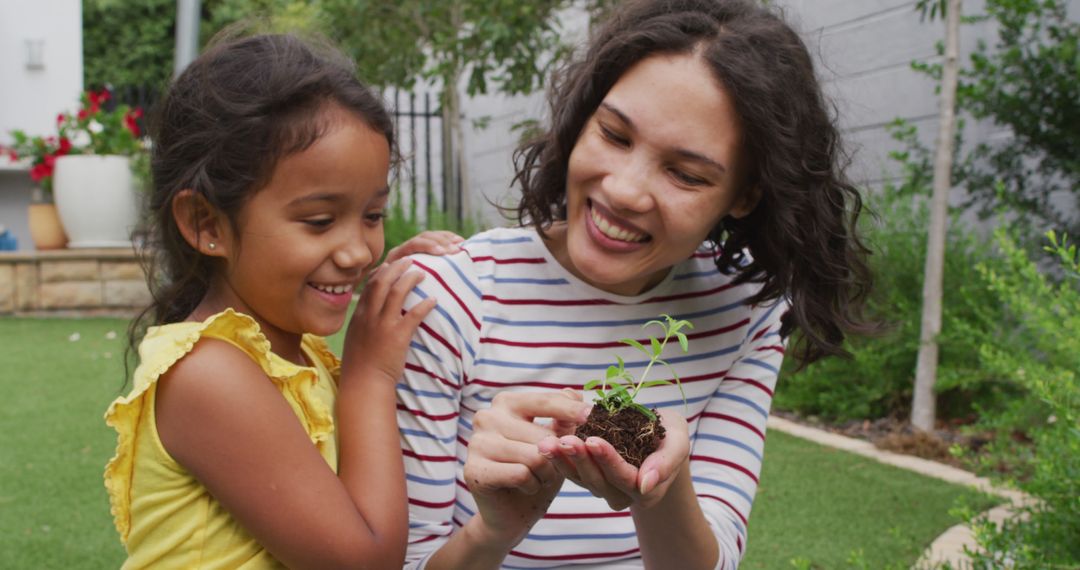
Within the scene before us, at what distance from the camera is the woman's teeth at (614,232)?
6.20ft

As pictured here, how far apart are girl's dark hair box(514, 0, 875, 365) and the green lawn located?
756 mm

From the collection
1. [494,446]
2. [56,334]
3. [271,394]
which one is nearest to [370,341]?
[271,394]

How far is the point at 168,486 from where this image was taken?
1737 millimetres

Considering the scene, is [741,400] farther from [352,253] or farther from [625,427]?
[352,253]

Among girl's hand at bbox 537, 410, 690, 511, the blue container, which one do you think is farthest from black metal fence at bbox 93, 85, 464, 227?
girl's hand at bbox 537, 410, 690, 511

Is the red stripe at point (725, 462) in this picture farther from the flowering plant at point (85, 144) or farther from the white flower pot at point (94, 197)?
the flowering plant at point (85, 144)

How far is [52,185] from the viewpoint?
9.43m

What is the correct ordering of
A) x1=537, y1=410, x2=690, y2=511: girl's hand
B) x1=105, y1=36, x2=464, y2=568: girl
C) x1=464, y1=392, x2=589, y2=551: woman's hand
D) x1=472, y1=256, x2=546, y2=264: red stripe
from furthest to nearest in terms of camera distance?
x1=472, y1=256, x2=546, y2=264: red stripe < x1=105, y1=36, x2=464, y2=568: girl < x1=464, y1=392, x2=589, y2=551: woman's hand < x1=537, y1=410, x2=690, y2=511: girl's hand

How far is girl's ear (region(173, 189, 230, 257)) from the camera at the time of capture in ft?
6.22

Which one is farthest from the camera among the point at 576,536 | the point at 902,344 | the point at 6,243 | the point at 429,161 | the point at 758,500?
the point at 429,161

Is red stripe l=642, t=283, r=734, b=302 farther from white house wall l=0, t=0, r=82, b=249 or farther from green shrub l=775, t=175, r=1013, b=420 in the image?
white house wall l=0, t=0, r=82, b=249

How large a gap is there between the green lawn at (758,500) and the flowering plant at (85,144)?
12.9ft

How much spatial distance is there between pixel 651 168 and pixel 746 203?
0.30 metres

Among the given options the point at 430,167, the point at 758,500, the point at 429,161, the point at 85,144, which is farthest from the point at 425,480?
the point at 430,167
